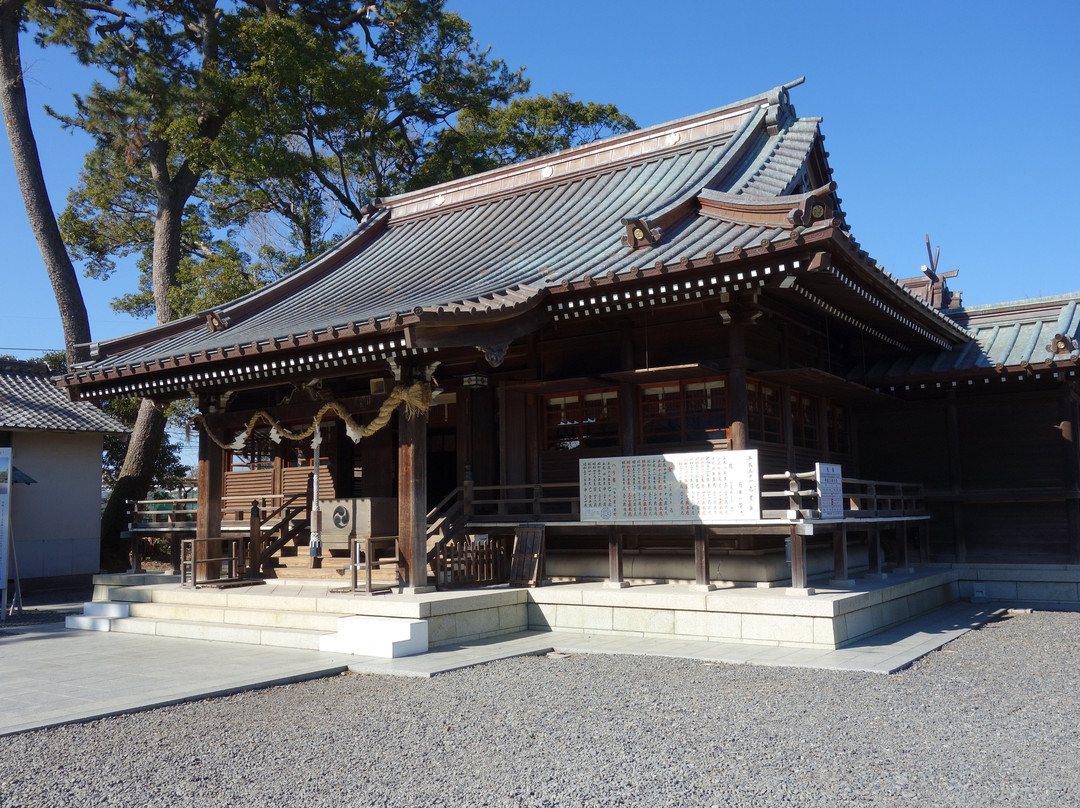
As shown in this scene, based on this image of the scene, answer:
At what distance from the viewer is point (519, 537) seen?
11.6 metres

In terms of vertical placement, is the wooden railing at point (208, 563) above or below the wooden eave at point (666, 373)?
below

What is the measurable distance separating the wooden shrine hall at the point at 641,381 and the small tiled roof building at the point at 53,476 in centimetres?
501

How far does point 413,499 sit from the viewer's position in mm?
10570

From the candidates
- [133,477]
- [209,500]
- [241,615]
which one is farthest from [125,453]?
[241,615]

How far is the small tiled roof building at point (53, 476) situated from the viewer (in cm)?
1806

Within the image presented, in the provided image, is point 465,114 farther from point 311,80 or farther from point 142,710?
point 142,710

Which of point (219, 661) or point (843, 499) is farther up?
point (843, 499)

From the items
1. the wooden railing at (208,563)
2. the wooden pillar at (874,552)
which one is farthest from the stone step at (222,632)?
the wooden pillar at (874,552)

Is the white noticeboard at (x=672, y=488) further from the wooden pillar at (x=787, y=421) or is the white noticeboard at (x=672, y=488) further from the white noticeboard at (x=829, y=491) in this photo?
the wooden pillar at (x=787, y=421)

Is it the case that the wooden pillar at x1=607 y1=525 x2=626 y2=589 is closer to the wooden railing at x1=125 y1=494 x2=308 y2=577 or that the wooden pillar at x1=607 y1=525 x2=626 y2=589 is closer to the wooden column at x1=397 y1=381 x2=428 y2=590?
the wooden column at x1=397 y1=381 x2=428 y2=590

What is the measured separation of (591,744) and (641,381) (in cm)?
629

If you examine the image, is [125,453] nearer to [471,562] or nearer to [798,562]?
[471,562]

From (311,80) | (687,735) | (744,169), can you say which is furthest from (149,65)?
(687,735)

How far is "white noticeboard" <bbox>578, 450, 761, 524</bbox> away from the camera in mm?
9773
